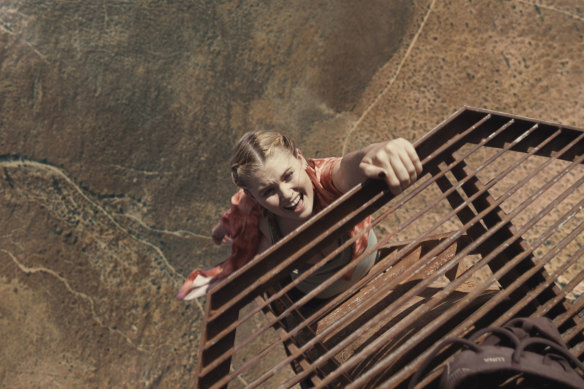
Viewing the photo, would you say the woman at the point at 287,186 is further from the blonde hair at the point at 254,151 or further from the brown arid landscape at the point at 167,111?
the brown arid landscape at the point at 167,111

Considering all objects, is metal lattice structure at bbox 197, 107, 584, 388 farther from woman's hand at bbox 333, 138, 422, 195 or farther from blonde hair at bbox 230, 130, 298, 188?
blonde hair at bbox 230, 130, 298, 188

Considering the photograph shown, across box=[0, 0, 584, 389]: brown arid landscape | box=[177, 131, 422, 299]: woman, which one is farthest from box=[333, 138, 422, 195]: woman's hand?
box=[0, 0, 584, 389]: brown arid landscape

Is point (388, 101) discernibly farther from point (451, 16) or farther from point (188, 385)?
point (188, 385)

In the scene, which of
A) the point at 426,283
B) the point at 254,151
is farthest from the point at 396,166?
the point at 254,151

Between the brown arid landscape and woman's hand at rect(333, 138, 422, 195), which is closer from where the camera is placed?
woman's hand at rect(333, 138, 422, 195)

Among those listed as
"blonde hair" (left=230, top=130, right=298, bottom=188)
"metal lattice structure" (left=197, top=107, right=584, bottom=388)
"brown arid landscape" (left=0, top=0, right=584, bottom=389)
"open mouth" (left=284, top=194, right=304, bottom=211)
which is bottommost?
"metal lattice structure" (left=197, top=107, right=584, bottom=388)


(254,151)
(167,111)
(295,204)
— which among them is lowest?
(295,204)

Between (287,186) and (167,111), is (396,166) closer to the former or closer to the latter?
(287,186)
